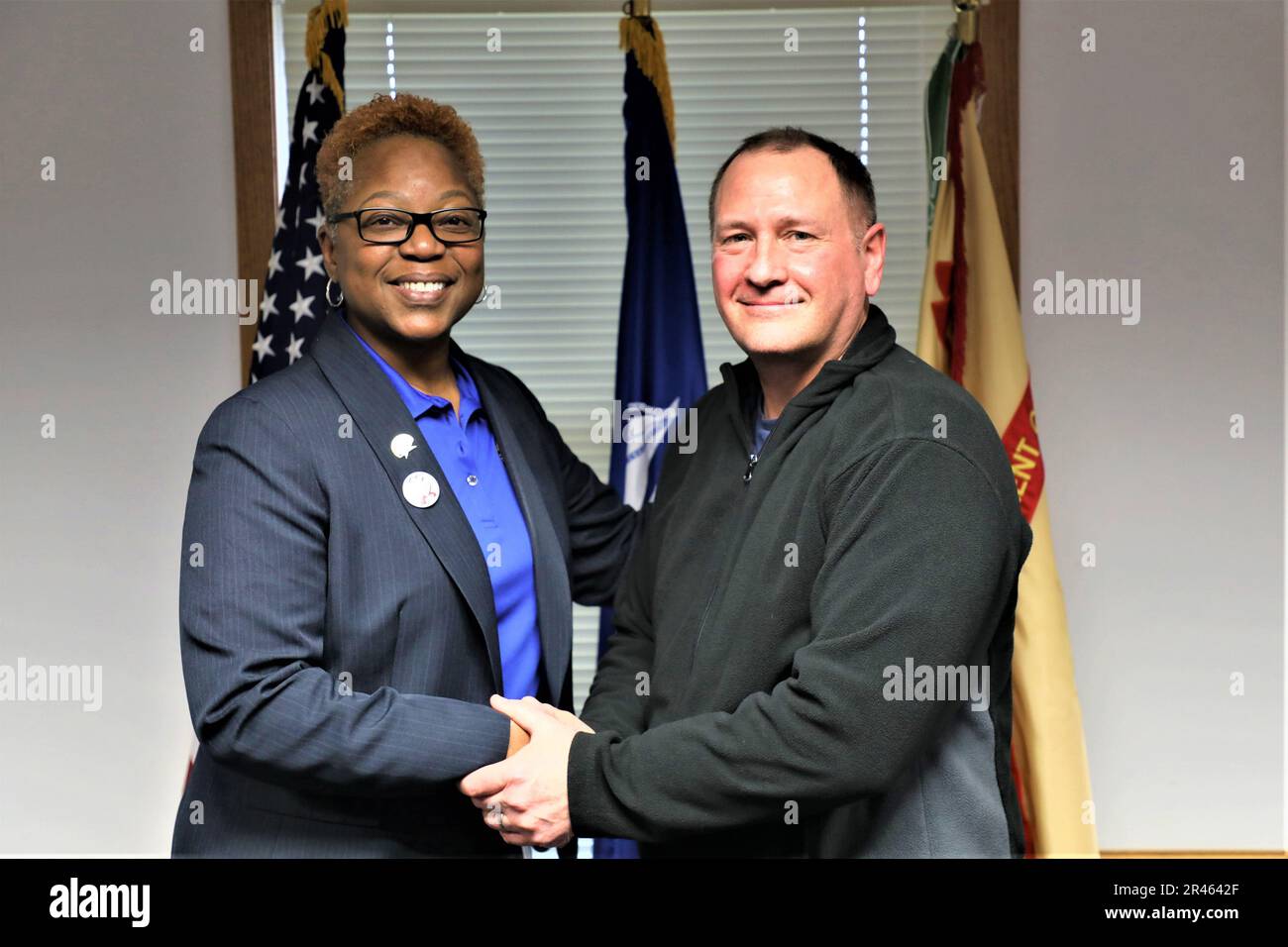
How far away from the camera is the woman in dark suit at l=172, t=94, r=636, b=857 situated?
5.73 ft

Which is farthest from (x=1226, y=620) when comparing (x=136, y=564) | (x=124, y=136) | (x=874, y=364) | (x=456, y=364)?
(x=124, y=136)

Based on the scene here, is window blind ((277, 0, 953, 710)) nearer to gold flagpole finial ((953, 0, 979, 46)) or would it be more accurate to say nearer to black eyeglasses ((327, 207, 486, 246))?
gold flagpole finial ((953, 0, 979, 46))

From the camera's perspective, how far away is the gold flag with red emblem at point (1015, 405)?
2703mm

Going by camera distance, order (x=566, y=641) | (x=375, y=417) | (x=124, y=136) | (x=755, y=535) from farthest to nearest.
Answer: (x=124, y=136) → (x=566, y=641) → (x=375, y=417) → (x=755, y=535)

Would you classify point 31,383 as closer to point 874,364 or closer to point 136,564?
point 136,564

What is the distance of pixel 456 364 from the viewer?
213cm

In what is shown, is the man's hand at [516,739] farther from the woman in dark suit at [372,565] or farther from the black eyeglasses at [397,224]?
the black eyeglasses at [397,224]

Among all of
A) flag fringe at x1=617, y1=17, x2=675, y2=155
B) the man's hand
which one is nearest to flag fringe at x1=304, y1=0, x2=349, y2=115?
flag fringe at x1=617, y1=17, x2=675, y2=155

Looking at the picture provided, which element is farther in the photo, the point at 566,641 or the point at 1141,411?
the point at 1141,411

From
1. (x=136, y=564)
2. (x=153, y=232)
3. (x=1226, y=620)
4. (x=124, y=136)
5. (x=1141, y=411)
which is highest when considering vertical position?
(x=124, y=136)

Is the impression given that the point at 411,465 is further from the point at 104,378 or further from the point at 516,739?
the point at 104,378

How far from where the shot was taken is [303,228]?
2654 mm

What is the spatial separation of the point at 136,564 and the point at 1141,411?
239 centimetres

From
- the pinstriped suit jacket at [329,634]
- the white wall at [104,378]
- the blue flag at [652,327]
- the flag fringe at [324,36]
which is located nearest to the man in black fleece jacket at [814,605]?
the pinstriped suit jacket at [329,634]
